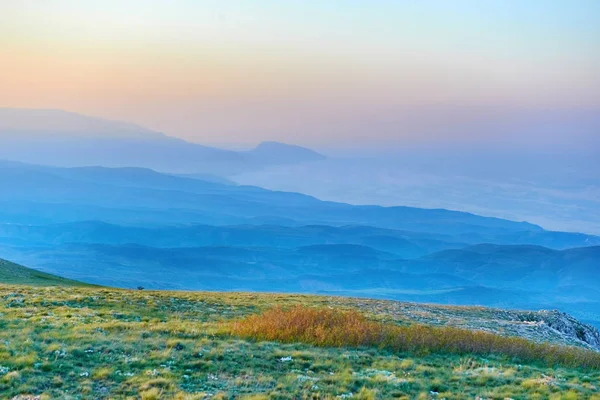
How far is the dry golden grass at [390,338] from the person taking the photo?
77.7 feet

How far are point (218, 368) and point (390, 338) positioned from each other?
8973 millimetres

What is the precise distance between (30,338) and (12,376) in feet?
15.6

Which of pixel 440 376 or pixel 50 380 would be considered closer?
pixel 50 380

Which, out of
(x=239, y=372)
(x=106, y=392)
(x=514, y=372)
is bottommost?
(x=106, y=392)

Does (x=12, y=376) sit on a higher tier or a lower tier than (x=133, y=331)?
lower

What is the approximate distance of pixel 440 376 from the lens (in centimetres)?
1920

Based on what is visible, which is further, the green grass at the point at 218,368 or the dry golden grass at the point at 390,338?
the dry golden grass at the point at 390,338

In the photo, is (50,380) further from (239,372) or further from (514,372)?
(514,372)

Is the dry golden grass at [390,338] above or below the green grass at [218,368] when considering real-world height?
above

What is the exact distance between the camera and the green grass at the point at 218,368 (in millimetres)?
15758

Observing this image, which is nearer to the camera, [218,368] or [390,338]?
[218,368]

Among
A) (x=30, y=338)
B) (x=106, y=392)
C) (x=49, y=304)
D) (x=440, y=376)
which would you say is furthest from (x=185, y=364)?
(x=49, y=304)

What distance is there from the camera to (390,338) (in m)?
24.5

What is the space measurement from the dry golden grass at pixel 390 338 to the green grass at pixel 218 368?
612 millimetres
